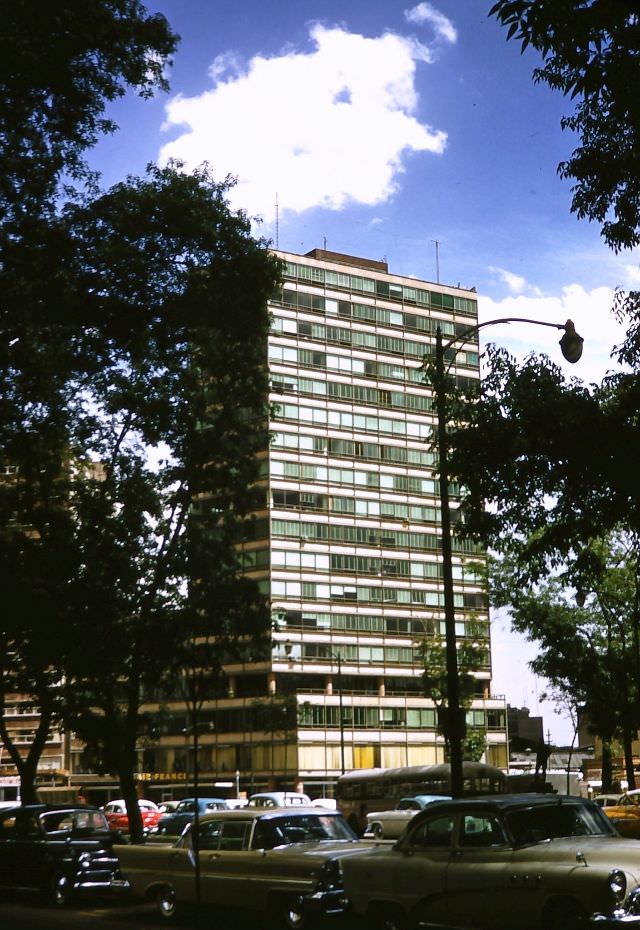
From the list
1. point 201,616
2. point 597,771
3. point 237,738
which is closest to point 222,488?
point 201,616

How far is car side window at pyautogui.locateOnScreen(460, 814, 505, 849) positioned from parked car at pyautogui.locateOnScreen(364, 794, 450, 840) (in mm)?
25160

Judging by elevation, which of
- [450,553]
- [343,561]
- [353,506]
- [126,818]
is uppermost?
[353,506]

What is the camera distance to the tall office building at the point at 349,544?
9019 centimetres

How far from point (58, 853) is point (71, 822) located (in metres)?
0.77

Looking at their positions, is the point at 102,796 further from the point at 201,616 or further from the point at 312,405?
the point at 201,616

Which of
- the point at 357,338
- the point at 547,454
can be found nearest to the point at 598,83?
the point at 547,454

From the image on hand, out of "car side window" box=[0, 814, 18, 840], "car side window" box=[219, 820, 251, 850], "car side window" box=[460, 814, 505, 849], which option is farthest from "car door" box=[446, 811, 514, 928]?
"car side window" box=[0, 814, 18, 840]

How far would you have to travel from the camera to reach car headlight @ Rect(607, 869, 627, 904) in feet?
38.8

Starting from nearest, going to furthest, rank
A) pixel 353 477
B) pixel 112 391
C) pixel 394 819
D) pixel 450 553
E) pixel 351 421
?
pixel 450 553 < pixel 112 391 < pixel 394 819 < pixel 353 477 < pixel 351 421

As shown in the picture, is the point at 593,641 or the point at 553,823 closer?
the point at 553,823

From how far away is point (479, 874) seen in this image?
13.4 m

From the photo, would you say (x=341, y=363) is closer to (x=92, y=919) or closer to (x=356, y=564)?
(x=356, y=564)

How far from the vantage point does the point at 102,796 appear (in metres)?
108

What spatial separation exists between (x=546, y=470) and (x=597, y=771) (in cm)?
11577
